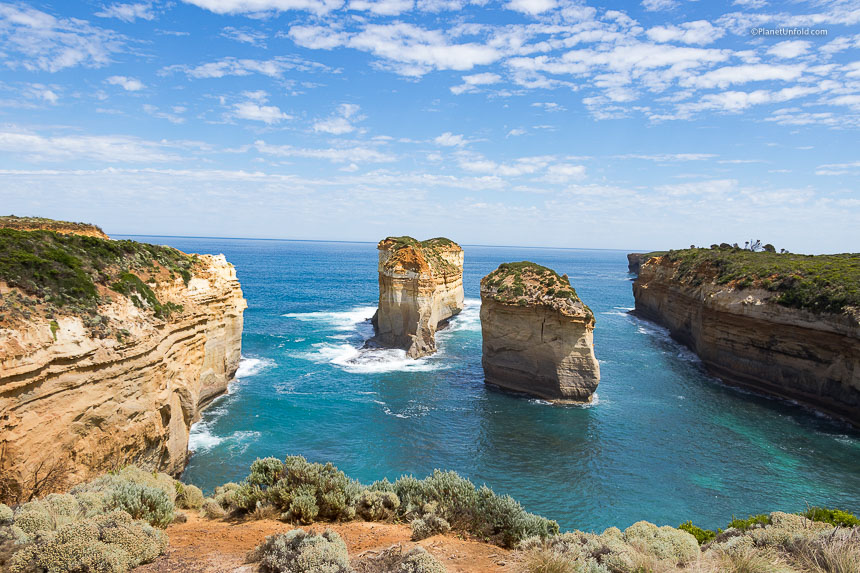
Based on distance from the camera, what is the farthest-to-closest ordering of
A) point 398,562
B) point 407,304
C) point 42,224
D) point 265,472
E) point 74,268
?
point 407,304, point 42,224, point 74,268, point 265,472, point 398,562

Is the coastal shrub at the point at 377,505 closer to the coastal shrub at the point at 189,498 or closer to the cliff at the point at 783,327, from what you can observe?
the coastal shrub at the point at 189,498

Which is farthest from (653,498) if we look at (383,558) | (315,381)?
(315,381)

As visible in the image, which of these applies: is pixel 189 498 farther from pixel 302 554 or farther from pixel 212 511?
pixel 302 554

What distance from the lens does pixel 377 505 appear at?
1079 centimetres

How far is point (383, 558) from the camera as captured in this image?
8.05 m

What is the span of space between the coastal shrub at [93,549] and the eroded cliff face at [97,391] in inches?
226

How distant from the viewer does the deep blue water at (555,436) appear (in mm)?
19625

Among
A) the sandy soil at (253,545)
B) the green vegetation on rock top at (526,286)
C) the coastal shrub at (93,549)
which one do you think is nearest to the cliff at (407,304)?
the green vegetation on rock top at (526,286)

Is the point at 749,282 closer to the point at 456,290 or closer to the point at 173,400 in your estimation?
the point at 456,290

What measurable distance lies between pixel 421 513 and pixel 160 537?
17.3 feet

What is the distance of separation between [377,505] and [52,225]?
3061 cm

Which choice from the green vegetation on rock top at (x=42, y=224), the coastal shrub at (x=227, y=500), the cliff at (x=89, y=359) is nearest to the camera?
the coastal shrub at (x=227, y=500)

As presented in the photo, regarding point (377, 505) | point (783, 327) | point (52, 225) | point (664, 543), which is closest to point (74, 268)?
point (377, 505)

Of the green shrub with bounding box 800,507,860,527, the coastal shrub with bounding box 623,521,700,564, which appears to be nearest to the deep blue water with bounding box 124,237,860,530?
the green shrub with bounding box 800,507,860,527
